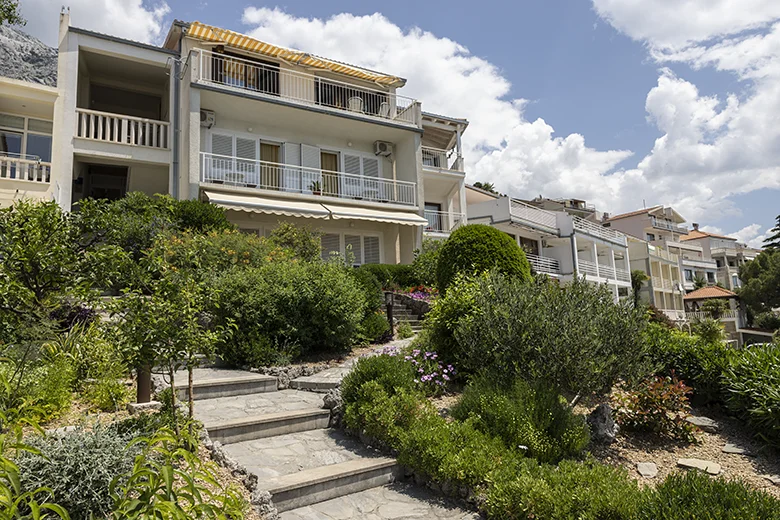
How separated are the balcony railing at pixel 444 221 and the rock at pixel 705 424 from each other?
60.4 ft

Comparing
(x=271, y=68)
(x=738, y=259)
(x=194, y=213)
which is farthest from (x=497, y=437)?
(x=738, y=259)

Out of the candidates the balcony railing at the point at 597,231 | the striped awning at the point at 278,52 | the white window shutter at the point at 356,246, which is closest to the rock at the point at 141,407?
the white window shutter at the point at 356,246

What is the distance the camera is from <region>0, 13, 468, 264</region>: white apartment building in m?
17.1

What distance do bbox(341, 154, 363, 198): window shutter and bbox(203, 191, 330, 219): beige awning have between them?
9.37 ft

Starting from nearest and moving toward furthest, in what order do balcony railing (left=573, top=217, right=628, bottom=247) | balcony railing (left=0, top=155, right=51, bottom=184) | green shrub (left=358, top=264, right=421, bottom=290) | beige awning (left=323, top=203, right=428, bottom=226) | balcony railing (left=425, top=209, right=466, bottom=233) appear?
balcony railing (left=0, top=155, right=51, bottom=184)
green shrub (left=358, top=264, right=421, bottom=290)
beige awning (left=323, top=203, right=428, bottom=226)
balcony railing (left=425, top=209, right=466, bottom=233)
balcony railing (left=573, top=217, right=628, bottom=247)

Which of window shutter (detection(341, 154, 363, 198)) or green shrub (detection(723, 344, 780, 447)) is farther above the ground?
window shutter (detection(341, 154, 363, 198))

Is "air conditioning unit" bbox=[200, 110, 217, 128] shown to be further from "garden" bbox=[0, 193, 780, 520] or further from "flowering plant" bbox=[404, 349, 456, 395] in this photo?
"flowering plant" bbox=[404, 349, 456, 395]

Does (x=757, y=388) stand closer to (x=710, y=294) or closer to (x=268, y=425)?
(x=268, y=425)

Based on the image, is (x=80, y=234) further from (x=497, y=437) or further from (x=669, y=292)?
(x=669, y=292)

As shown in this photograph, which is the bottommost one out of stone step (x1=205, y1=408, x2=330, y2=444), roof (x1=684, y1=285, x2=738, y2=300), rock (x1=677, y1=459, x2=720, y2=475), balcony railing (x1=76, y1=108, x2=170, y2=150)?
Result: rock (x1=677, y1=459, x2=720, y2=475)

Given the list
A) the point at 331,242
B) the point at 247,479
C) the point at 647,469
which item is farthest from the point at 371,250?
the point at 247,479

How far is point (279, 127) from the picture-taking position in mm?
21203

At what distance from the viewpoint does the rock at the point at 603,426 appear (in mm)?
6295

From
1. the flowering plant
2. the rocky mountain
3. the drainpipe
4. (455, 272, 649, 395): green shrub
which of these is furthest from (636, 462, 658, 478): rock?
the rocky mountain
